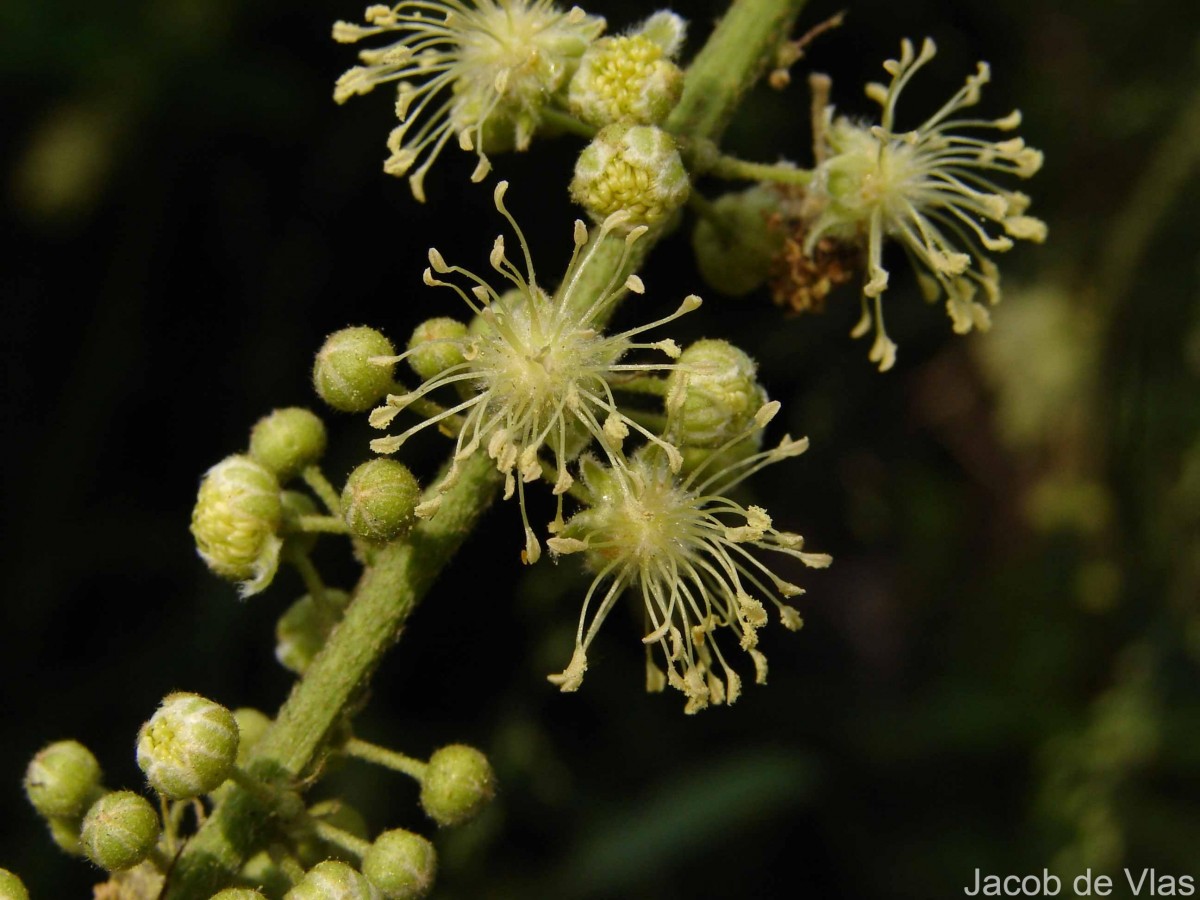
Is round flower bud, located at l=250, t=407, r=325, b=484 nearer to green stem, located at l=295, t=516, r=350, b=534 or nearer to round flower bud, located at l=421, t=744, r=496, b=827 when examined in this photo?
green stem, located at l=295, t=516, r=350, b=534

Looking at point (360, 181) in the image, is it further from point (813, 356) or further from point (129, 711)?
point (129, 711)

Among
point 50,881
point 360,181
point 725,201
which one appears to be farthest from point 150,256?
point 725,201

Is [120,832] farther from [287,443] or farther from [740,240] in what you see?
[740,240]

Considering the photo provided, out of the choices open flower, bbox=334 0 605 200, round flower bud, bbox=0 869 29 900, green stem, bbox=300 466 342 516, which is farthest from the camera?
open flower, bbox=334 0 605 200

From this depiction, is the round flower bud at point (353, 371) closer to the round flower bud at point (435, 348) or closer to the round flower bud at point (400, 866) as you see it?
the round flower bud at point (435, 348)

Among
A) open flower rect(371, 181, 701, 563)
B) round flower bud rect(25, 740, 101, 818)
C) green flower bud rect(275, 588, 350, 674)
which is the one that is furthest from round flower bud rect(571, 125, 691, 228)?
round flower bud rect(25, 740, 101, 818)

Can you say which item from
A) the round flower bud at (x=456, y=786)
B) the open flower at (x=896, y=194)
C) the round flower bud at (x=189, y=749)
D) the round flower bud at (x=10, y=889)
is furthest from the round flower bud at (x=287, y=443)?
the open flower at (x=896, y=194)
